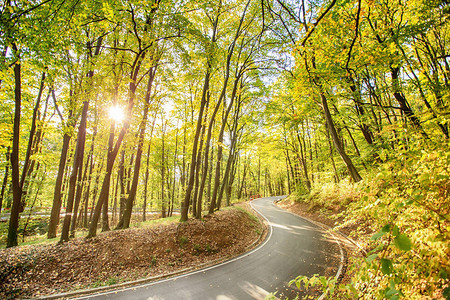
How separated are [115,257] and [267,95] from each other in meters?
15.0

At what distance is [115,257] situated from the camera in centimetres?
834

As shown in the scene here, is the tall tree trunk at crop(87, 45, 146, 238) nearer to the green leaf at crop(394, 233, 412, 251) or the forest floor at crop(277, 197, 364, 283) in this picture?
the forest floor at crop(277, 197, 364, 283)

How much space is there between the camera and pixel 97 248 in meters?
8.67

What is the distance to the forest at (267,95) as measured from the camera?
2.29m

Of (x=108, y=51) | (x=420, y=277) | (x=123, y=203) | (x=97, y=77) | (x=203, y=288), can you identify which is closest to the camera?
(x=420, y=277)

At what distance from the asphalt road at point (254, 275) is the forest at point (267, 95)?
169cm

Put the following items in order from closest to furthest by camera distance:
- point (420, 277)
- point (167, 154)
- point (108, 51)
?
1. point (420, 277)
2. point (108, 51)
3. point (167, 154)

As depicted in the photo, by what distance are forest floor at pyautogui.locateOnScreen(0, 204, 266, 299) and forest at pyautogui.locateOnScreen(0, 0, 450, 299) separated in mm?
1190

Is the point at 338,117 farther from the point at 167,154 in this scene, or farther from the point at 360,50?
the point at 167,154

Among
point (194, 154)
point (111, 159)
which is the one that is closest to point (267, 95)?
point (194, 154)

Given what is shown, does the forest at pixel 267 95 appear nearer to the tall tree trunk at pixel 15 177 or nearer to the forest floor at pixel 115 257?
the tall tree trunk at pixel 15 177

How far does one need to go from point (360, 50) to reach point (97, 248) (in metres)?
14.0

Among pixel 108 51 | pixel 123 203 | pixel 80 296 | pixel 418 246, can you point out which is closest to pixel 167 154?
pixel 123 203

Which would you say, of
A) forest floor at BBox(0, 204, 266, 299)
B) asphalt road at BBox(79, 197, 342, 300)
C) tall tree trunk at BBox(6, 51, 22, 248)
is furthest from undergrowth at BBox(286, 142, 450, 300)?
tall tree trunk at BBox(6, 51, 22, 248)
